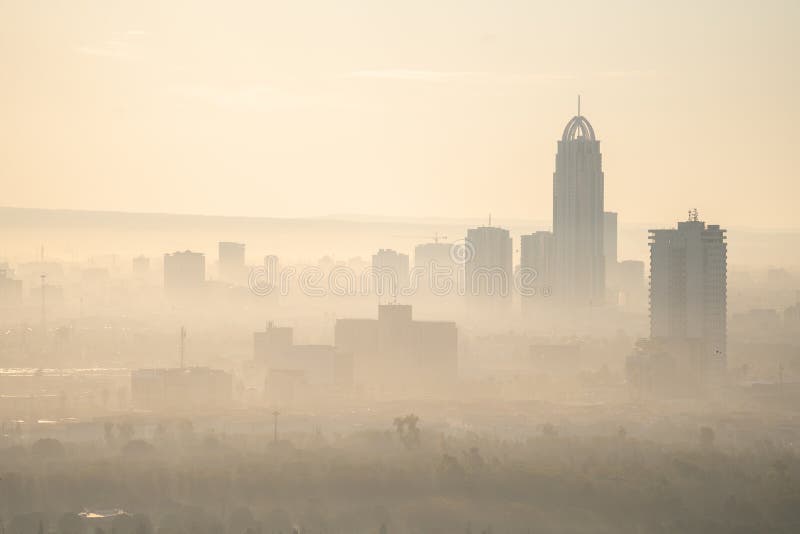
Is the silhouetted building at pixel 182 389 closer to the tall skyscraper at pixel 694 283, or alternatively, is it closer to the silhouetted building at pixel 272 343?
the silhouetted building at pixel 272 343

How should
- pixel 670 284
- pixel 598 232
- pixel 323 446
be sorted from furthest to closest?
pixel 598 232
pixel 670 284
pixel 323 446

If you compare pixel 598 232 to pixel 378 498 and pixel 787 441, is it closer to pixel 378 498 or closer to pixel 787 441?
pixel 787 441

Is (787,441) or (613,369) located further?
(613,369)

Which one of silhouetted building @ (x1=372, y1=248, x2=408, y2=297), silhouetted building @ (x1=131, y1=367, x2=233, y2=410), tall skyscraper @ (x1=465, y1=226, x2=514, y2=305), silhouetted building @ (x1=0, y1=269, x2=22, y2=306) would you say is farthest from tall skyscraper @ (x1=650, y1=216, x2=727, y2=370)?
silhouetted building @ (x1=0, y1=269, x2=22, y2=306)

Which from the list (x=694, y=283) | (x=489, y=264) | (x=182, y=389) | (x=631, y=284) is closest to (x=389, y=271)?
(x=489, y=264)

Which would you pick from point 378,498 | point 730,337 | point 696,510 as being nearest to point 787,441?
point 696,510
